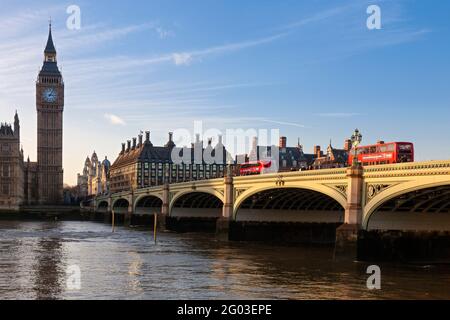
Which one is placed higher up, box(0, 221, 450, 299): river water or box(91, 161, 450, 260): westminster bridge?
box(91, 161, 450, 260): westminster bridge

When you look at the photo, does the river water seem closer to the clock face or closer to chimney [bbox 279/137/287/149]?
chimney [bbox 279/137/287/149]

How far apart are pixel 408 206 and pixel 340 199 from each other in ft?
15.2

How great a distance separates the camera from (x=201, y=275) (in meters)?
36.9

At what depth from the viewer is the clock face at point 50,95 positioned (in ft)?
617

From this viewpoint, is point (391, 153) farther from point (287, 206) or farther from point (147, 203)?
point (147, 203)

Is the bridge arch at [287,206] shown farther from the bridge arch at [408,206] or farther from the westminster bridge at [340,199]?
the bridge arch at [408,206]

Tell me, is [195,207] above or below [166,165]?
below

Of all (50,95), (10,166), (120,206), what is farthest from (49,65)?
(120,206)

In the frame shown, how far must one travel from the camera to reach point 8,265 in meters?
40.3

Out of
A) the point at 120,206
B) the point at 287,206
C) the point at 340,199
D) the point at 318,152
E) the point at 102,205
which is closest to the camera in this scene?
the point at 340,199

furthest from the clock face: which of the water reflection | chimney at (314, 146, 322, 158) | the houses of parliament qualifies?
the water reflection

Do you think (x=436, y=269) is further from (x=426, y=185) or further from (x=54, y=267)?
(x=54, y=267)

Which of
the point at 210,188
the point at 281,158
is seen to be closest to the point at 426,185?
the point at 210,188

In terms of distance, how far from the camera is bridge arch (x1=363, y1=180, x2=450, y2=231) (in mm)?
40781
